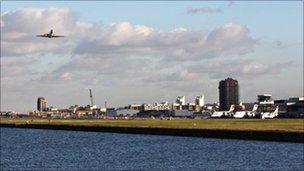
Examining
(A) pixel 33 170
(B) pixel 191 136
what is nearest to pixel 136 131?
(B) pixel 191 136

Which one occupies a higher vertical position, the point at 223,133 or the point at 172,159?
the point at 223,133

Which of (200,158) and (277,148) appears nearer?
(200,158)

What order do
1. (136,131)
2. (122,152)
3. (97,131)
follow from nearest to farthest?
(122,152) → (136,131) → (97,131)

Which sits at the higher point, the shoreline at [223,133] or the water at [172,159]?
the shoreline at [223,133]

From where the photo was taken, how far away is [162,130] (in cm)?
15775

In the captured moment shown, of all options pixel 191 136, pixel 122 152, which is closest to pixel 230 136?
pixel 191 136

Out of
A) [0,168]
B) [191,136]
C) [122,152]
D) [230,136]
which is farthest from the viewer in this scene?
[191,136]

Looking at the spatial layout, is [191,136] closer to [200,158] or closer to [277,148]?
[277,148]

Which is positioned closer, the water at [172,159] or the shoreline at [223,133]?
the water at [172,159]

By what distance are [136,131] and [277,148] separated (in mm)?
72388

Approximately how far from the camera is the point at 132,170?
70.8 meters

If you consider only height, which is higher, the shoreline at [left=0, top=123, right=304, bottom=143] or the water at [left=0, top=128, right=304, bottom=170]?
the shoreline at [left=0, top=123, right=304, bottom=143]

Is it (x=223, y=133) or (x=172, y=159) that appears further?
(x=223, y=133)

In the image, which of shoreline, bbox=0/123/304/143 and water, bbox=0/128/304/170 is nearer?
water, bbox=0/128/304/170
